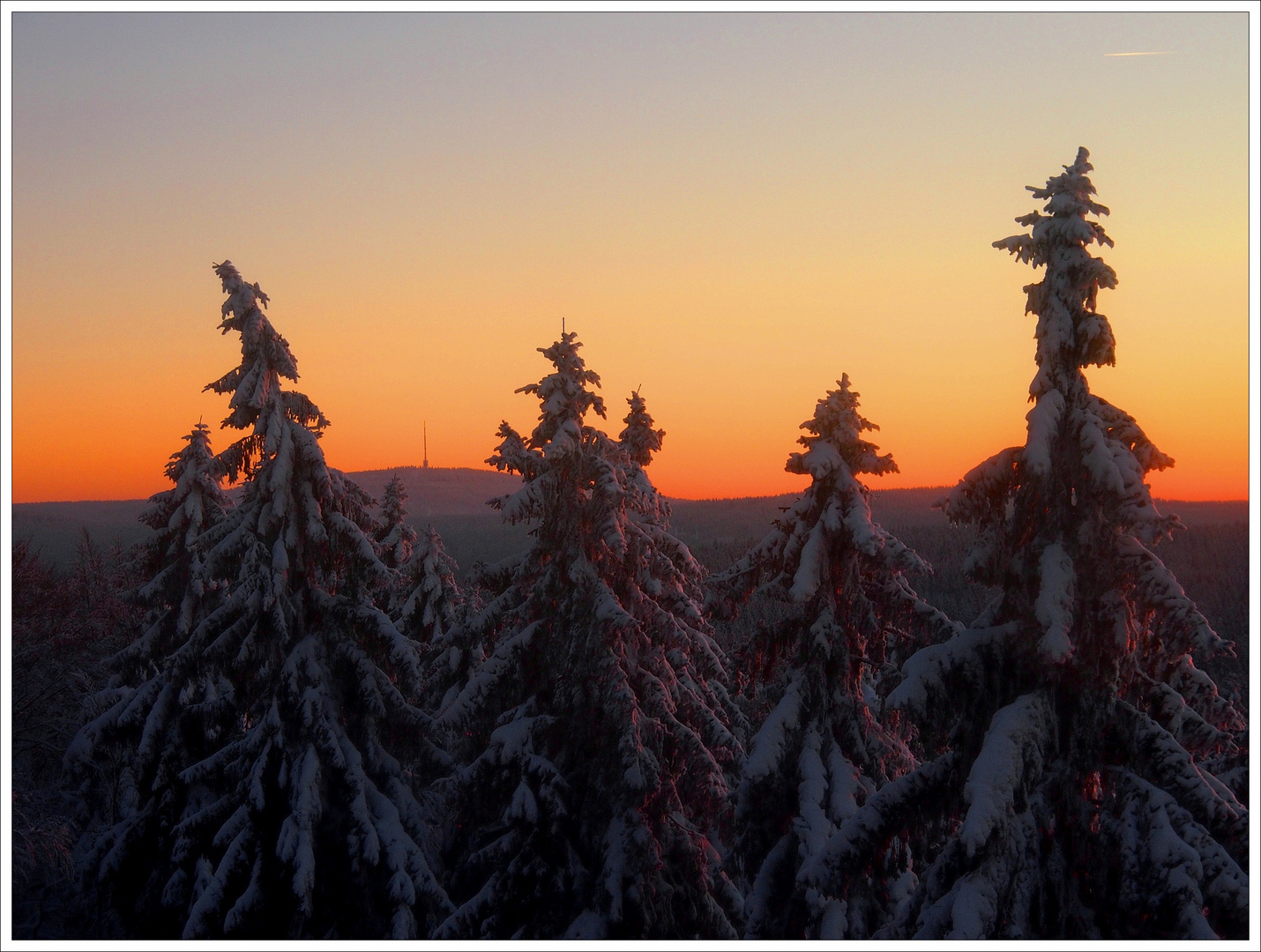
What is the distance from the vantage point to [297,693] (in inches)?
648

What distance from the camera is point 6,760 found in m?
11.4

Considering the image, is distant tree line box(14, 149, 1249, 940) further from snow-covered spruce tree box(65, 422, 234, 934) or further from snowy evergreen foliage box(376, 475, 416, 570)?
snowy evergreen foliage box(376, 475, 416, 570)

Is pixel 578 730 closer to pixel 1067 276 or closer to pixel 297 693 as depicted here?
pixel 297 693

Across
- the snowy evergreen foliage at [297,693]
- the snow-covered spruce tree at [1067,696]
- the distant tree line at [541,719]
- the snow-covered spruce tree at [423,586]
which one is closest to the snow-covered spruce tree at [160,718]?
the distant tree line at [541,719]

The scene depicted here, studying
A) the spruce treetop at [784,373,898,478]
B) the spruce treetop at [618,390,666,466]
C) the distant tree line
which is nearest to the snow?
the distant tree line

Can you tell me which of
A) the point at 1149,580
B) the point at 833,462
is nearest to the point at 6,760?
the point at 833,462

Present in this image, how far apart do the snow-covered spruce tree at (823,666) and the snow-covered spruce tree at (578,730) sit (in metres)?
1.61

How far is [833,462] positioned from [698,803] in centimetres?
701

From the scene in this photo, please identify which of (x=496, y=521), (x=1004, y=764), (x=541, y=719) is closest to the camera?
(x=1004, y=764)

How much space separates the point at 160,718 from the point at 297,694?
5377 millimetres

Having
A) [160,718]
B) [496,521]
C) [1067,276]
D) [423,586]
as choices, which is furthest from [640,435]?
[496,521]

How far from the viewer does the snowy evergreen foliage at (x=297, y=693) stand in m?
16.1

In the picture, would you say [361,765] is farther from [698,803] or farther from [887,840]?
[887,840]

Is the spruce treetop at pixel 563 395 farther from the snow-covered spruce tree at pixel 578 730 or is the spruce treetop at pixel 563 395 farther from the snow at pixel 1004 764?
the snow at pixel 1004 764
